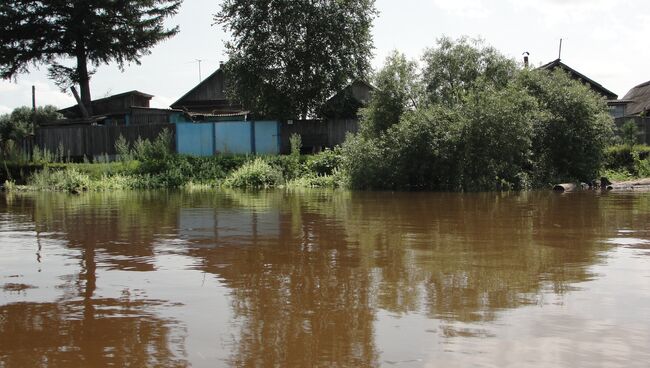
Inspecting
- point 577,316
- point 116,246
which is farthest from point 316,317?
point 116,246

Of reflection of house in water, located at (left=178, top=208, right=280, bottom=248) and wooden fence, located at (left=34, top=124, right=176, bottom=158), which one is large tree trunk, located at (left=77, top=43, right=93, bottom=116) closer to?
wooden fence, located at (left=34, top=124, right=176, bottom=158)

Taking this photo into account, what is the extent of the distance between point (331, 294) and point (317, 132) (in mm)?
27932

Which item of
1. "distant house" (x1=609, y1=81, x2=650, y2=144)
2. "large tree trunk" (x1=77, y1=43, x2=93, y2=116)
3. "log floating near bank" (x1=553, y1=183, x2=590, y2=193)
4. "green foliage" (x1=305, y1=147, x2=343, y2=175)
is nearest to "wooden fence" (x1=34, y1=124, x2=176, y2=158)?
"large tree trunk" (x1=77, y1=43, x2=93, y2=116)

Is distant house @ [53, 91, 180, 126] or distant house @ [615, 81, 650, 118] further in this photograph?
distant house @ [615, 81, 650, 118]

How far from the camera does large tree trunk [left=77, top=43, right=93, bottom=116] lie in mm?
38156

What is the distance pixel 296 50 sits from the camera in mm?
33875

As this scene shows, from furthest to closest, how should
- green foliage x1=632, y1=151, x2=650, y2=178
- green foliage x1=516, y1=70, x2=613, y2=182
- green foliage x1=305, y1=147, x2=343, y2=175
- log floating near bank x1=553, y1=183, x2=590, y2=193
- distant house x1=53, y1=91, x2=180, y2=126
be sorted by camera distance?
distant house x1=53, y1=91, x2=180, y2=126, green foliage x1=305, y1=147, x2=343, y2=175, green foliage x1=632, y1=151, x2=650, y2=178, green foliage x1=516, y1=70, x2=613, y2=182, log floating near bank x1=553, y1=183, x2=590, y2=193

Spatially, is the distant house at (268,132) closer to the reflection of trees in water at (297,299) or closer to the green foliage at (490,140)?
the green foliage at (490,140)

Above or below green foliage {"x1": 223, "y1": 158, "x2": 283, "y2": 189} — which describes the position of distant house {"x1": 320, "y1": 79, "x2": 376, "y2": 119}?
above

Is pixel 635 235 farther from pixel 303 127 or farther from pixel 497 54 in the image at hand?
pixel 303 127

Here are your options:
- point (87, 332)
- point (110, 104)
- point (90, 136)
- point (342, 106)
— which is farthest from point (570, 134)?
point (110, 104)

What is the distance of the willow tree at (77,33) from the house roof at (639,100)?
103ft

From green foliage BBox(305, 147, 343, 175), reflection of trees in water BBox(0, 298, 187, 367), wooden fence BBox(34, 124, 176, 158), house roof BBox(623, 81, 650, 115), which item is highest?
house roof BBox(623, 81, 650, 115)

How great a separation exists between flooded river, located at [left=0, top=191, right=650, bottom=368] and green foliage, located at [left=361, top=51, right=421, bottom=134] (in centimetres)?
1304
